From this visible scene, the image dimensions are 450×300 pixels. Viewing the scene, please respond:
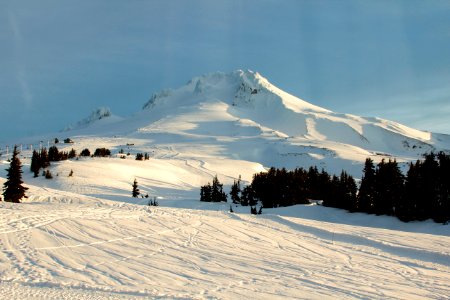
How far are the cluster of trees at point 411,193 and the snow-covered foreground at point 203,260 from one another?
401 inches

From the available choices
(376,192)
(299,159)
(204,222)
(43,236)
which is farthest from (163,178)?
(299,159)

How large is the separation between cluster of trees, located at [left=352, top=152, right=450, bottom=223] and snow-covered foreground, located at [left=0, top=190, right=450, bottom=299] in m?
10.2

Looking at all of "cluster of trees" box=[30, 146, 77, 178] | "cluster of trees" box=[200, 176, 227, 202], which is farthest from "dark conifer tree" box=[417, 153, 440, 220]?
"cluster of trees" box=[30, 146, 77, 178]

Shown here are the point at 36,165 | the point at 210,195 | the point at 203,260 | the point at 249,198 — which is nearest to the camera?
the point at 203,260

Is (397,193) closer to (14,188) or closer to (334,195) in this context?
(334,195)

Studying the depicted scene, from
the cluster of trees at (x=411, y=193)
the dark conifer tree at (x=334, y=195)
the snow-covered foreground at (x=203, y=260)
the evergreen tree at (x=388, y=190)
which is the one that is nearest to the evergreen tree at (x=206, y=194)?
the dark conifer tree at (x=334, y=195)

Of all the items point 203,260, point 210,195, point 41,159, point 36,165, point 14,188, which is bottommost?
point 203,260

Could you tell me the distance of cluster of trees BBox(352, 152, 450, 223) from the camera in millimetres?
31312

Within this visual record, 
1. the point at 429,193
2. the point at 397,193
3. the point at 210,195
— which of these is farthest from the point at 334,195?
the point at 210,195

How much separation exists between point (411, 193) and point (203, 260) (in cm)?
2523

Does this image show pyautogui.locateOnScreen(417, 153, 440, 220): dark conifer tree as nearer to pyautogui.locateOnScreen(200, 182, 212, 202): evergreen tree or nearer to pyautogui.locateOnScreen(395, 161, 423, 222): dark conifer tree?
pyautogui.locateOnScreen(395, 161, 423, 222): dark conifer tree

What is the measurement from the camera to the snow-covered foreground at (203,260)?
10.4 m

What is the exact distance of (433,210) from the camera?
3133 cm

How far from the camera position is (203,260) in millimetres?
13656
